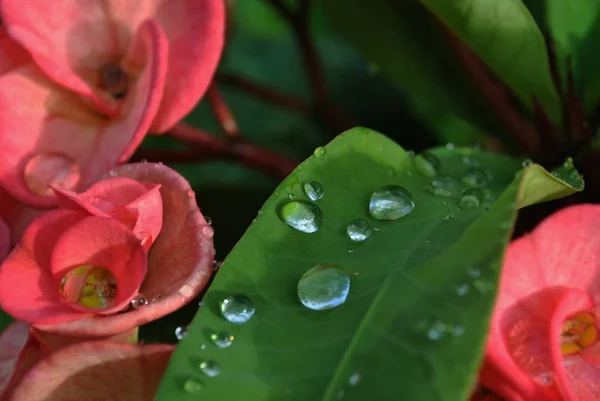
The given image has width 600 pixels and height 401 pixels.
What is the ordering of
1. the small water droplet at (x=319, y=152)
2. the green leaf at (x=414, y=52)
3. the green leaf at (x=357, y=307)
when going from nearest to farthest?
the green leaf at (x=357, y=307) < the small water droplet at (x=319, y=152) < the green leaf at (x=414, y=52)

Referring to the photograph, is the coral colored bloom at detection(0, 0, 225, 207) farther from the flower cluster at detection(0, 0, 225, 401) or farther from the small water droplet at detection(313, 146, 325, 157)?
the small water droplet at detection(313, 146, 325, 157)

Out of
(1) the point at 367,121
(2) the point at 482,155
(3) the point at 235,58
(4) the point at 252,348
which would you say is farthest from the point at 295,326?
(3) the point at 235,58

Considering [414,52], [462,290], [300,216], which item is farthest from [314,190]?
[414,52]

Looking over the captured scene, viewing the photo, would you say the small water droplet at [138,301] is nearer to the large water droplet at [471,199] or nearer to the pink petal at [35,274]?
the pink petal at [35,274]

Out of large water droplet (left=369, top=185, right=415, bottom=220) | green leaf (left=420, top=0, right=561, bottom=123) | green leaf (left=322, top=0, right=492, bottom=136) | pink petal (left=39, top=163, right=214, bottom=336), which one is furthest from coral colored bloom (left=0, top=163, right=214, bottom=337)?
green leaf (left=322, top=0, right=492, bottom=136)

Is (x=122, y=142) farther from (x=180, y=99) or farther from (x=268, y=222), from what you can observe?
(x=268, y=222)

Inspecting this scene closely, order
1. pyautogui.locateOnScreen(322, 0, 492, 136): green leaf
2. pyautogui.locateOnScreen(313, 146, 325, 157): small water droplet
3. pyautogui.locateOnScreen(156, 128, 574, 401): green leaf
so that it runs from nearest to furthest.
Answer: pyautogui.locateOnScreen(156, 128, 574, 401): green leaf < pyautogui.locateOnScreen(313, 146, 325, 157): small water droplet < pyautogui.locateOnScreen(322, 0, 492, 136): green leaf

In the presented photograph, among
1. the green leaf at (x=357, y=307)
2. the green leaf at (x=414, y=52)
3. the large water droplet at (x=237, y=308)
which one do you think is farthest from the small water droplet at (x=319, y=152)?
the green leaf at (x=414, y=52)

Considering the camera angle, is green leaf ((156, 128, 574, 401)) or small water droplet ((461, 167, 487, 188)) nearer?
green leaf ((156, 128, 574, 401))
